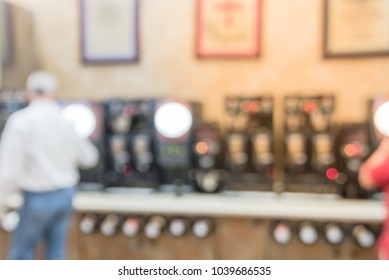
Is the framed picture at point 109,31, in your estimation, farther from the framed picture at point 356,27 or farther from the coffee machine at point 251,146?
the framed picture at point 356,27

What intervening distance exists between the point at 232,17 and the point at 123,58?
32.6 inches

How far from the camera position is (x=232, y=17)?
9.98ft

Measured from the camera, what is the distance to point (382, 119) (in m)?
2.36

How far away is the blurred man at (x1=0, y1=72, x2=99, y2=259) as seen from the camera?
2.12 m

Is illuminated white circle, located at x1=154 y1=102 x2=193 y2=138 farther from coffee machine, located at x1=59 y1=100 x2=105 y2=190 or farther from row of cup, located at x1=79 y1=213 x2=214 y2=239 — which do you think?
row of cup, located at x1=79 y1=213 x2=214 y2=239

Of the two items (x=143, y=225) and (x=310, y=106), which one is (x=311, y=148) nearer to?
(x=310, y=106)

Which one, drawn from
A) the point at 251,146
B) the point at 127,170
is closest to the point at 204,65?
the point at 251,146

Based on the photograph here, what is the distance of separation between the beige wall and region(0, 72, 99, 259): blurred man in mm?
990

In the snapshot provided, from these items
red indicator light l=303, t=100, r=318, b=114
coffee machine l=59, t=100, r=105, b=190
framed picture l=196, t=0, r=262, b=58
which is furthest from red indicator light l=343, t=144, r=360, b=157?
coffee machine l=59, t=100, r=105, b=190

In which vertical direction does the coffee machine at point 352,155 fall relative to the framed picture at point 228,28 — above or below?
below

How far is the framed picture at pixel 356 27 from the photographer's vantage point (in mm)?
2863

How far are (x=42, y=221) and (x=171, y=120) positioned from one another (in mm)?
880

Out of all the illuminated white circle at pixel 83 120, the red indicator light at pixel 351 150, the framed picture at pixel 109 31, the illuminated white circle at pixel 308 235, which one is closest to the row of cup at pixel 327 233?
the illuminated white circle at pixel 308 235
